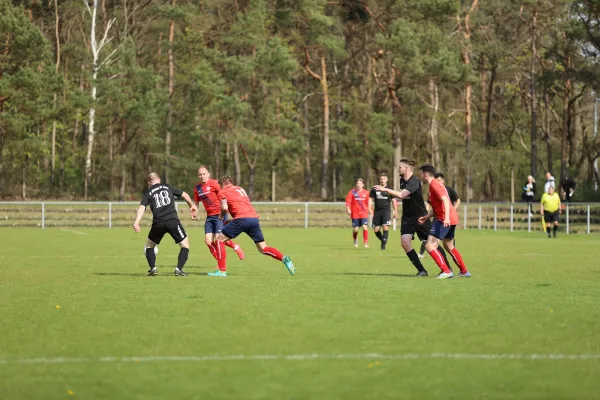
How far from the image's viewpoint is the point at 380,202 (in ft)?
100

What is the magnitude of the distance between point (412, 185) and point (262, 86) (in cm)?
5070

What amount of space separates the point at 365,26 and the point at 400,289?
2115 inches

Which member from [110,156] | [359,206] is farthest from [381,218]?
[110,156]

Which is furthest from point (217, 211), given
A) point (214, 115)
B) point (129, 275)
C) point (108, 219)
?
point (214, 115)

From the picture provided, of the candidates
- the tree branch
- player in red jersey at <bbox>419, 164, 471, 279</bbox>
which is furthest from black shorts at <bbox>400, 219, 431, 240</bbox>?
the tree branch

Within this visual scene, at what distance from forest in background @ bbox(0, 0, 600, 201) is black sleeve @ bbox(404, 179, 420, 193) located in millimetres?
39071

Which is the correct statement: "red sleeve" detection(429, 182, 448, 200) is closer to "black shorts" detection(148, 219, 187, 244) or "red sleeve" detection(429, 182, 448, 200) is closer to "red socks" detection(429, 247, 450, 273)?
"red socks" detection(429, 247, 450, 273)

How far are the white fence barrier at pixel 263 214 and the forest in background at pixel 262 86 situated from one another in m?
8.44

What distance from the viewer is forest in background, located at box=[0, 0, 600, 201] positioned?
61125 mm

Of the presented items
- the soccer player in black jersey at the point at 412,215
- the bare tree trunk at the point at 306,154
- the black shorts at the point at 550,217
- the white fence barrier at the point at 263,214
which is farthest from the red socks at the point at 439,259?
the bare tree trunk at the point at 306,154

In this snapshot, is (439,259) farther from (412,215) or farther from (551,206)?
(551,206)

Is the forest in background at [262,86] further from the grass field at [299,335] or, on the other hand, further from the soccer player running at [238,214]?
the grass field at [299,335]

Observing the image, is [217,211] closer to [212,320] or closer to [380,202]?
[212,320]

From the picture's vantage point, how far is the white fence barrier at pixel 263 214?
4712 cm
